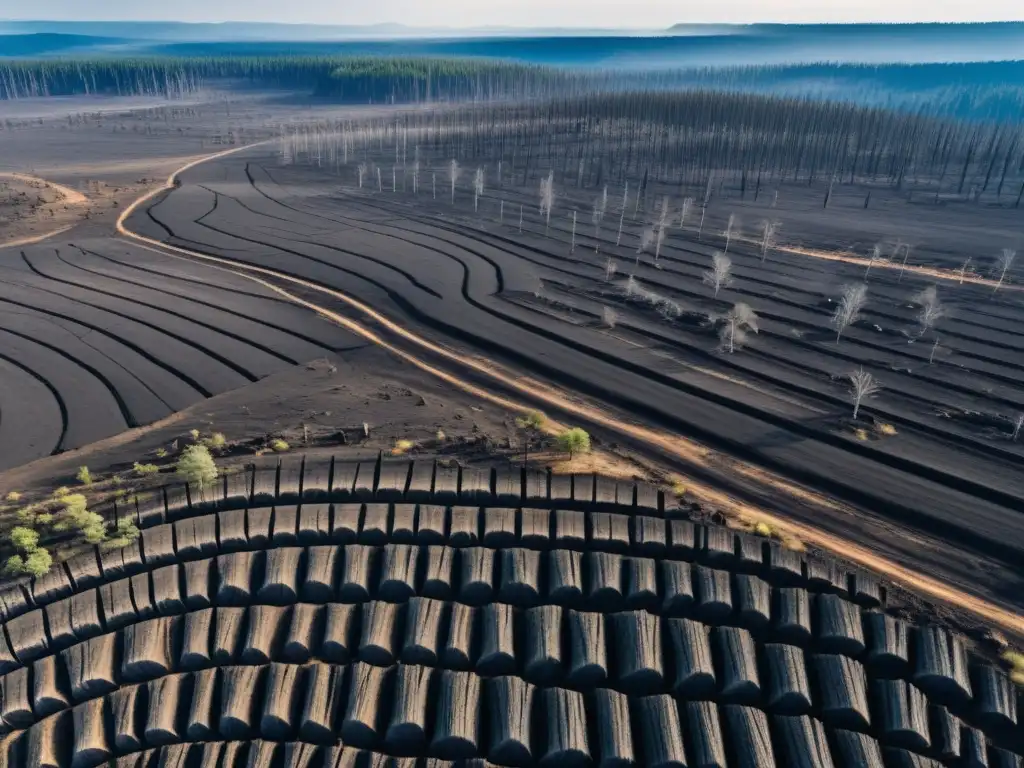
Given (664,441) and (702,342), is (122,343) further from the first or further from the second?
(702,342)

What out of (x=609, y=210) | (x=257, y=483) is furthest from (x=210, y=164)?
(x=257, y=483)

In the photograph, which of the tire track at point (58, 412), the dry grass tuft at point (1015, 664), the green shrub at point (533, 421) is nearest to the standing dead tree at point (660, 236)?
the green shrub at point (533, 421)

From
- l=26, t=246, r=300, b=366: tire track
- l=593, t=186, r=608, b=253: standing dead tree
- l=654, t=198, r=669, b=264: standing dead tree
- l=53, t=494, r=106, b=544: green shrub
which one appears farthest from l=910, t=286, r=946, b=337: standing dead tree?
l=53, t=494, r=106, b=544: green shrub

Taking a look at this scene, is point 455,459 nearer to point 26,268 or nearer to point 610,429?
point 610,429

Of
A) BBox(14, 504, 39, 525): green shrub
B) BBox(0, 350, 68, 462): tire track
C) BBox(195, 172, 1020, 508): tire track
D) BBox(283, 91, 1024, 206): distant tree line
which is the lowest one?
BBox(0, 350, 68, 462): tire track

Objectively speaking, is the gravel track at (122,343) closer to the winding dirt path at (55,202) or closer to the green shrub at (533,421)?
the winding dirt path at (55,202)

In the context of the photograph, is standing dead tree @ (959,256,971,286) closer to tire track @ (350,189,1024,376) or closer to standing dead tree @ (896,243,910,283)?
standing dead tree @ (896,243,910,283)

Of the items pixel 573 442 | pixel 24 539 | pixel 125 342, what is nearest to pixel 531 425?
pixel 573 442

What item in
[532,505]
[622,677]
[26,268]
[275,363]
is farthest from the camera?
[26,268]
